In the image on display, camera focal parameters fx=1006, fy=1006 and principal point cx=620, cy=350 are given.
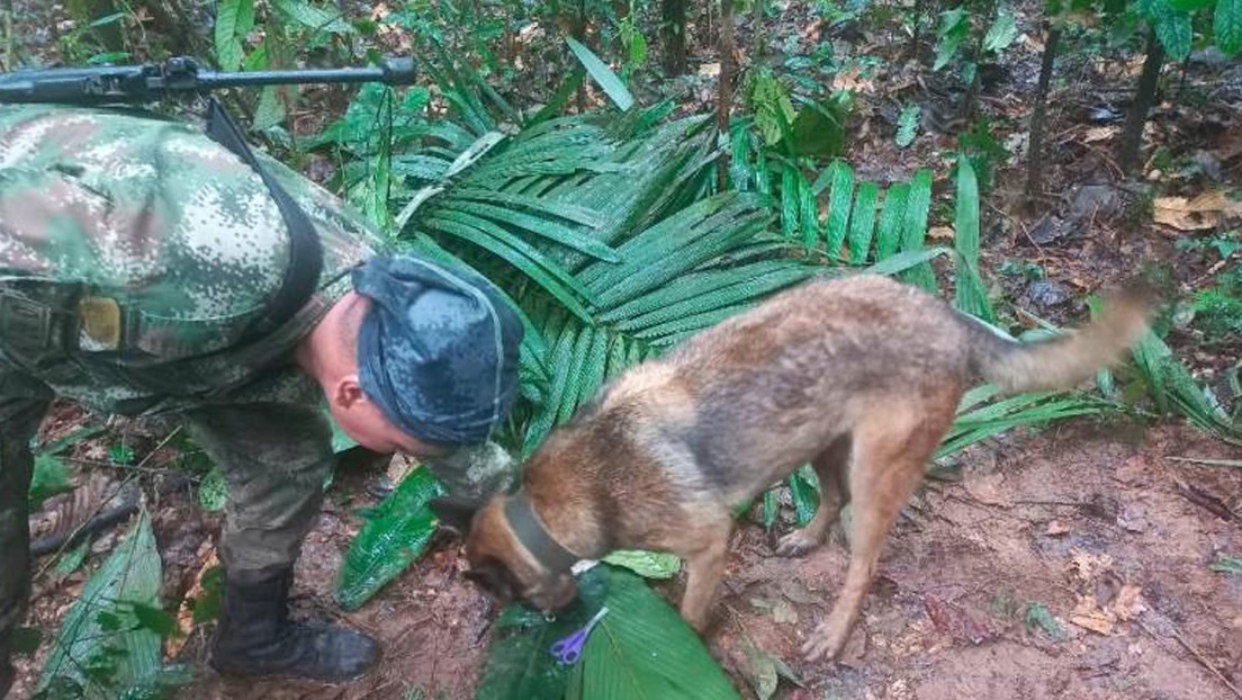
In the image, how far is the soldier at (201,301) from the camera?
2.20 metres

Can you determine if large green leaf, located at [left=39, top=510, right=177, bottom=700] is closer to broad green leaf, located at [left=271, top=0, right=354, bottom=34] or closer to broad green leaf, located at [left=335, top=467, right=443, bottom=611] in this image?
broad green leaf, located at [left=335, top=467, right=443, bottom=611]

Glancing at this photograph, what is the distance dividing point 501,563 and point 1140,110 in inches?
167

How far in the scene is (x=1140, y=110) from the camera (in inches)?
207

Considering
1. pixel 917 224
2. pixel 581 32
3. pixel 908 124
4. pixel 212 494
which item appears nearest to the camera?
pixel 212 494

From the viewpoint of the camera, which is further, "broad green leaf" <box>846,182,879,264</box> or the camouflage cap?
"broad green leaf" <box>846,182,879,264</box>

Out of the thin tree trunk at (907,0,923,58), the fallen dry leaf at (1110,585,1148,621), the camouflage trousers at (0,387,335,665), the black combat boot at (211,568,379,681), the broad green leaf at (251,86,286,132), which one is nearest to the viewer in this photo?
the camouflage trousers at (0,387,335,665)

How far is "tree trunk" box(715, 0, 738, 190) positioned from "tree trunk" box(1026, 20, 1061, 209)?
1589 millimetres

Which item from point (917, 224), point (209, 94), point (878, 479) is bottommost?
point (878, 479)

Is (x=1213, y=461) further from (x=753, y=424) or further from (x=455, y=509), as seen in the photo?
(x=455, y=509)

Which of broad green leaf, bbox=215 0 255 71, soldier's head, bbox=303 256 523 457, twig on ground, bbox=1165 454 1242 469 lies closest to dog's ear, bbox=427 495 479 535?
soldier's head, bbox=303 256 523 457

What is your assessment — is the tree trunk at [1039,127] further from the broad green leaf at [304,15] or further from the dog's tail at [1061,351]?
the broad green leaf at [304,15]

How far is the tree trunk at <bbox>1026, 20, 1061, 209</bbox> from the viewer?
Answer: 5.19 m

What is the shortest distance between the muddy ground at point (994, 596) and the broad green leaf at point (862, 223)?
3.61 ft

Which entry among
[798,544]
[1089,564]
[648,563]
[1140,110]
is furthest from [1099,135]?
[648,563]
